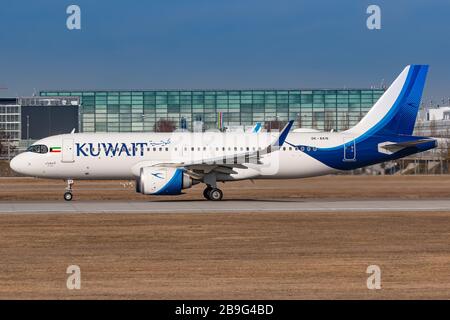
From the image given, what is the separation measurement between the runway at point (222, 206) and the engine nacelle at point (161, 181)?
708mm

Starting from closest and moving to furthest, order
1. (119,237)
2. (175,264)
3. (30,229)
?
1. (175,264)
2. (119,237)
3. (30,229)

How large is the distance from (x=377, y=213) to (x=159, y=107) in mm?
100577

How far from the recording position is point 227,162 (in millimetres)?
41406

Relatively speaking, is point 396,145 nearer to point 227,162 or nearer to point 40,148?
point 227,162

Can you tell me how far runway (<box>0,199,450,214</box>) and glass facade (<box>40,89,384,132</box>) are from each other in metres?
90.2

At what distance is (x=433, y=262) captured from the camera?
2127 centimetres

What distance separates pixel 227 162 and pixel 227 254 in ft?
61.6

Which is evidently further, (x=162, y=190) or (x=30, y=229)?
(x=162, y=190)

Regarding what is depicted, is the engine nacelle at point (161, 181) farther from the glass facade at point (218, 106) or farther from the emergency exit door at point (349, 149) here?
the glass facade at point (218, 106)

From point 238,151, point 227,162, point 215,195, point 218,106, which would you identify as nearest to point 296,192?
point 238,151

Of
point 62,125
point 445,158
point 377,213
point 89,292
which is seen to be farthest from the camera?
point 62,125

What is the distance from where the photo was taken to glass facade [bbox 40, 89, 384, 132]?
132 m
